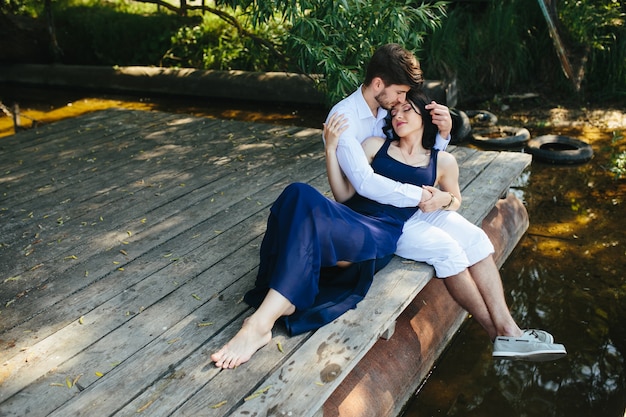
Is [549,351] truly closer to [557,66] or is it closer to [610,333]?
[610,333]

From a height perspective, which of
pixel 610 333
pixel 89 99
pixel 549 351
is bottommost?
pixel 89 99

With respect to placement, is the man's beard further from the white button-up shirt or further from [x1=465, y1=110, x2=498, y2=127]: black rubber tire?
[x1=465, y1=110, x2=498, y2=127]: black rubber tire

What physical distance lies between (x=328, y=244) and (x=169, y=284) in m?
0.90

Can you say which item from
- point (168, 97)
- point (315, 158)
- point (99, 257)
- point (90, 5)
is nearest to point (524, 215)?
point (315, 158)

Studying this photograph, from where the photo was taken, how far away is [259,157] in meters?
5.16

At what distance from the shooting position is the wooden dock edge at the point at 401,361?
2.82 metres

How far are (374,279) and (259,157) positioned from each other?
2291 mm

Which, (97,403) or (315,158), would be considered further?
(315,158)

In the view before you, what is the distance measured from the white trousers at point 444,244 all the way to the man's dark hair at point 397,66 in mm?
717

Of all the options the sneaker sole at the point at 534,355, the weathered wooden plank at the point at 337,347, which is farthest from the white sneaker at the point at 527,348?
the weathered wooden plank at the point at 337,347

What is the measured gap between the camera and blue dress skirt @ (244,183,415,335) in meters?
Result: 2.70

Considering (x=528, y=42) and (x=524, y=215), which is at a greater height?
(x=528, y=42)

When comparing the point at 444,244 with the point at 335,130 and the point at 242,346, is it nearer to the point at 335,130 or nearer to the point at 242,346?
the point at 335,130

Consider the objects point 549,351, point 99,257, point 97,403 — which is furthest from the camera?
point 99,257
